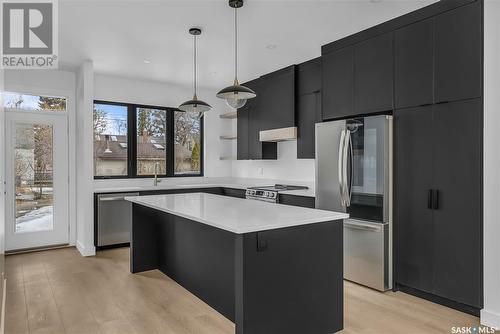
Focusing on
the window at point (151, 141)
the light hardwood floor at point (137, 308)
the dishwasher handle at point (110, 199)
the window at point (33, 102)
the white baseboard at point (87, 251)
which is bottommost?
the light hardwood floor at point (137, 308)

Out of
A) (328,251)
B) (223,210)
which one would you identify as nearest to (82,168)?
(223,210)

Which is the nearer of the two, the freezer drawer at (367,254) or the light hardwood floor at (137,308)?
the light hardwood floor at (137,308)

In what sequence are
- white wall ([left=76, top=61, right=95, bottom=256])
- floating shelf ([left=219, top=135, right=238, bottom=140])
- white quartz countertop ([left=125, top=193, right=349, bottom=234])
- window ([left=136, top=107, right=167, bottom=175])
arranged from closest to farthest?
white quartz countertop ([left=125, top=193, right=349, bottom=234]) < white wall ([left=76, top=61, right=95, bottom=256]) < window ([left=136, top=107, right=167, bottom=175]) < floating shelf ([left=219, top=135, right=238, bottom=140])

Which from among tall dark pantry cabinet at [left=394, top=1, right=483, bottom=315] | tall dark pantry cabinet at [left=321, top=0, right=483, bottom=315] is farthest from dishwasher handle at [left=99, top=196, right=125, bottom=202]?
tall dark pantry cabinet at [left=394, top=1, right=483, bottom=315]

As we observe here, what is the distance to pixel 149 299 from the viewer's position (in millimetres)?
3240

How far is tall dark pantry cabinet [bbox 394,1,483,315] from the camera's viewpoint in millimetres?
2783

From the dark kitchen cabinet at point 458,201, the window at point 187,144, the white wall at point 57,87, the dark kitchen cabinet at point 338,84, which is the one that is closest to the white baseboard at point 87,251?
the white wall at point 57,87

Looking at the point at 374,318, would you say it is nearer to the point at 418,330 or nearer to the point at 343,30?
the point at 418,330

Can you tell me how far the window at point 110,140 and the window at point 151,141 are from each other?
0.79 ft
